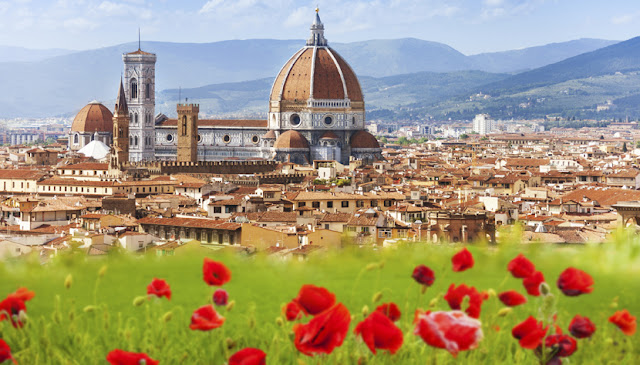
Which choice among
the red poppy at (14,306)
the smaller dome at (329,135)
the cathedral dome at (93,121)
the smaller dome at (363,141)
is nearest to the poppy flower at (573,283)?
the red poppy at (14,306)

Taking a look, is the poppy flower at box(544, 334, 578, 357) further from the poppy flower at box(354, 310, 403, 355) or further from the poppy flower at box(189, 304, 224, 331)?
the poppy flower at box(189, 304, 224, 331)

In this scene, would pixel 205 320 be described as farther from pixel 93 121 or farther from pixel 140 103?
pixel 93 121

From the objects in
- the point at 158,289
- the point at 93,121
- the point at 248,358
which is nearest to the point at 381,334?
the point at 248,358

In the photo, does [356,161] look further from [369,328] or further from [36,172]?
[369,328]

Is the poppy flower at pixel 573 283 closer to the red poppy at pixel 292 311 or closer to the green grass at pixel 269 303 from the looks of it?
the green grass at pixel 269 303

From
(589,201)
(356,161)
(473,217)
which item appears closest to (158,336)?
(473,217)

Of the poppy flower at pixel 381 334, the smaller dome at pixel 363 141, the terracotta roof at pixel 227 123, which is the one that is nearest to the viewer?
the poppy flower at pixel 381 334
